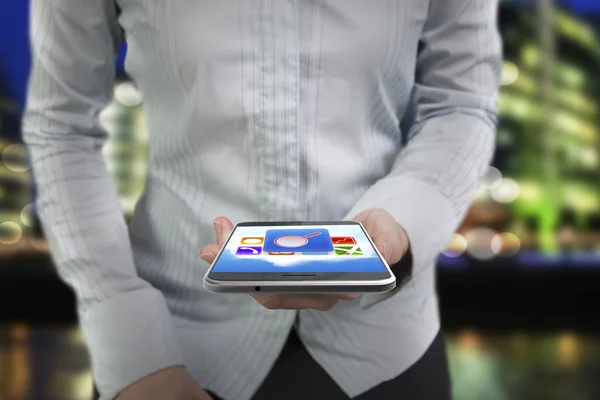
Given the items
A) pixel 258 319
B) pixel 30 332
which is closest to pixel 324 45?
pixel 258 319

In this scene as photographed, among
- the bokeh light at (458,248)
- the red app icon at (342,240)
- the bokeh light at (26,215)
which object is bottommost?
the bokeh light at (458,248)

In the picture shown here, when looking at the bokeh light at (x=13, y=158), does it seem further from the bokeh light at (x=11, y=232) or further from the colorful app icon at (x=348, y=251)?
the colorful app icon at (x=348, y=251)

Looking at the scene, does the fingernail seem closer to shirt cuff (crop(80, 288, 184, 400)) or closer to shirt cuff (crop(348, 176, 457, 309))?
shirt cuff (crop(348, 176, 457, 309))

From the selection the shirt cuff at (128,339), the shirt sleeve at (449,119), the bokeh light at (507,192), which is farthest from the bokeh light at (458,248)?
the shirt cuff at (128,339)

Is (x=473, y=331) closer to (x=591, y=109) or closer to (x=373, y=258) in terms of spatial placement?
(x=591, y=109)

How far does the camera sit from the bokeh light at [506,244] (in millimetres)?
2270

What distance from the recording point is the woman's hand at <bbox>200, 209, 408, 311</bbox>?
0.93ft

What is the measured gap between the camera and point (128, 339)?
0.37m

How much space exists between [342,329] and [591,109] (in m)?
2.49

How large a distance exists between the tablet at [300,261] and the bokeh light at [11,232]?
7.29 feet

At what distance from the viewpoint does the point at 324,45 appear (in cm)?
38

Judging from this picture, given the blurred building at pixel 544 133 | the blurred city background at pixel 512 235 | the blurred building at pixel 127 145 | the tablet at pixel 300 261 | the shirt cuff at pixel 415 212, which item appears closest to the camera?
the tablet at pixel 300 261

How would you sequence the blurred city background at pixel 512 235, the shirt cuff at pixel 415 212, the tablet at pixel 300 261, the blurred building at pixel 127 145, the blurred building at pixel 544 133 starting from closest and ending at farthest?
the tablet at pixel 300 261
the shirt cuff at pixel 415 212
the blurred city background at pixel 512 235
the blurred building at pixel 127 145
the blurred building at pixel 544 133

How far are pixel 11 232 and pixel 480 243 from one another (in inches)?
77.5
